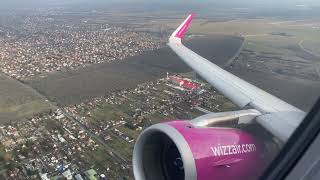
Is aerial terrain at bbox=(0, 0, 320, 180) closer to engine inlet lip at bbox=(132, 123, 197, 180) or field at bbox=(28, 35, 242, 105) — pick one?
field at bbox=(28, 35, 242, 105)

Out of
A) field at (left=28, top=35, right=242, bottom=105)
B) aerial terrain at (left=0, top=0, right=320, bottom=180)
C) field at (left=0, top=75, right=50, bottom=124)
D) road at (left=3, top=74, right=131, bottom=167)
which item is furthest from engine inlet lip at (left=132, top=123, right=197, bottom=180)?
field at (left=28, top=35, right=242, bottom=105)

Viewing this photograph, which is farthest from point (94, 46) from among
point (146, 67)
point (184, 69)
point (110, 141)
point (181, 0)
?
point (181, 0)

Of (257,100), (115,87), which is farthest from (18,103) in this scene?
(257,100)

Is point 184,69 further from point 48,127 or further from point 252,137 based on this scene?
point 252,137

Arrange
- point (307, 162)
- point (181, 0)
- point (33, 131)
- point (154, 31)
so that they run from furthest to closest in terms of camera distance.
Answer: point (181, 0), point (154, 31), point (33, 131), point (307, 162)

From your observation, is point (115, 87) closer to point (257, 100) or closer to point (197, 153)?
point (257, 100)

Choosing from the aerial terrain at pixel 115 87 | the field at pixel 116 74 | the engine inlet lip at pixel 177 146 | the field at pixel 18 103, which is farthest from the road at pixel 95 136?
the engine inlet lip at pixel 177 146

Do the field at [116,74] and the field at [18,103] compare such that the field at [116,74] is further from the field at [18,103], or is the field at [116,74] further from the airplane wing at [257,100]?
the airplane wing at [257,100]
